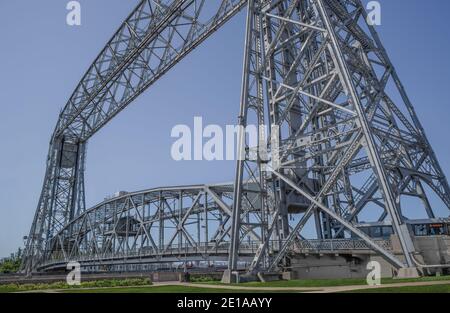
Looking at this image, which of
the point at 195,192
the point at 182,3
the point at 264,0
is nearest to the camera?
the point at 264,0

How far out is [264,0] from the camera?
25844 millimetres

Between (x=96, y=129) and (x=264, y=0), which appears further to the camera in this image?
(x=96, y=129)

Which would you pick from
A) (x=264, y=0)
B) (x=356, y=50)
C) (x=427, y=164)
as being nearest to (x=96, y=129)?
(x=264, y=0)

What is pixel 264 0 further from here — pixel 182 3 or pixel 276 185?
pixel 276 185

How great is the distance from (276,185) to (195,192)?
73.1 feet

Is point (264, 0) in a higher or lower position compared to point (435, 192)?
higher

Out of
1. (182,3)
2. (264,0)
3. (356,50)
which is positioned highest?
(182,3)

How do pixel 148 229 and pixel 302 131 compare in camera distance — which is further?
pixel 148 229

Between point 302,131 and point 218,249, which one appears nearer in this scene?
point 302,131

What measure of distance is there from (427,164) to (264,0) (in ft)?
48.4

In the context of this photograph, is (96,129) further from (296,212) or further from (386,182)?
(386,182)

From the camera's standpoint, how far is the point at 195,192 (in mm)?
44188
